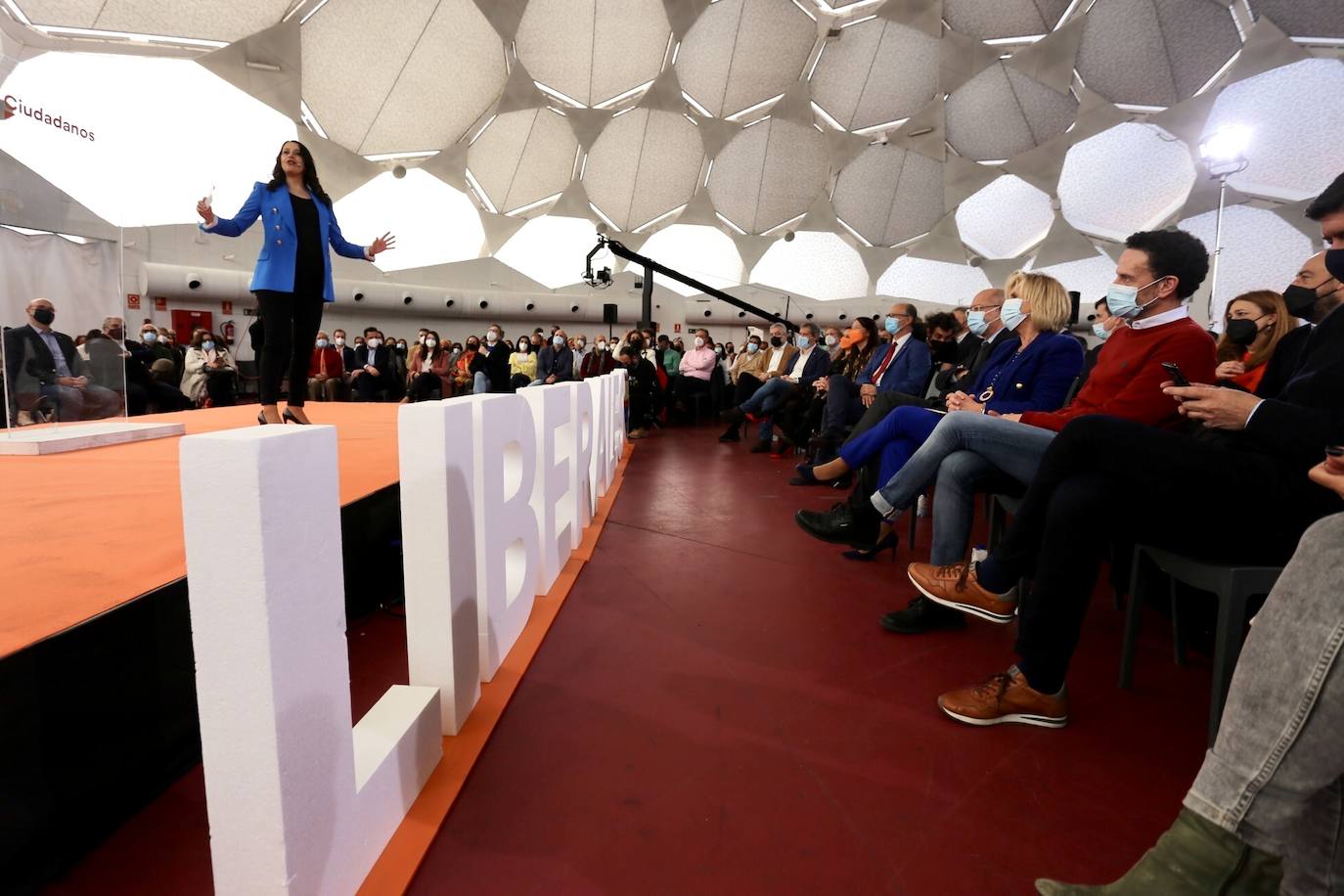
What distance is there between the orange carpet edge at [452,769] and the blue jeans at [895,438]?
4.50 ft

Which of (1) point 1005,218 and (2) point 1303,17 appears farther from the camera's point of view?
(1) point 1005,218

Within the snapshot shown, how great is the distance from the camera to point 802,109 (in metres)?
16.4

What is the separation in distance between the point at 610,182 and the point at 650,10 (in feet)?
14.5

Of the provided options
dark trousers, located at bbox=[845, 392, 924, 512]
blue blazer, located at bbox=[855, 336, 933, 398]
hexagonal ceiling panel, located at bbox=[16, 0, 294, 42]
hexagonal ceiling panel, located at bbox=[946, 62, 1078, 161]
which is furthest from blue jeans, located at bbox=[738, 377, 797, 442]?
hexagonal ceiling panel, located at bbox=[946, 62, 1078, 161]

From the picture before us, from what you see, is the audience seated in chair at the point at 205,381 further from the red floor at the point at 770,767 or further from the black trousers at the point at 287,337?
the red floor at the point at 770,767

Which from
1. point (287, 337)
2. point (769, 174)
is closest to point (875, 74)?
point (769, 174)

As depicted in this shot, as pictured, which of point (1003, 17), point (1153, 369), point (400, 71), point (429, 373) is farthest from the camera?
point (1003, 17)

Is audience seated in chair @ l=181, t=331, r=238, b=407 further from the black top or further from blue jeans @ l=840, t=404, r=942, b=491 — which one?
blue jeans @ l=840, t=404, r=942, b=491

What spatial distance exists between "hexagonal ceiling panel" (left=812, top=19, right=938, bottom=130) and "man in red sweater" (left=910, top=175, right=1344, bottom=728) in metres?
16.2

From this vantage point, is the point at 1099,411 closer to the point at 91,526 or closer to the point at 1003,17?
the point at 91,526

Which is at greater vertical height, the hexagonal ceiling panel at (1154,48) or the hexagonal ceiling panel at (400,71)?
the hexagonal ceiling panel at (1154,48)

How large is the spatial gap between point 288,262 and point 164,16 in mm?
11701

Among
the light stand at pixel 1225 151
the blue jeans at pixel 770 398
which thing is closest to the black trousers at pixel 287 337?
the blue jeans at pixel 770 398

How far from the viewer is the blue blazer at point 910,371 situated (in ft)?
12.1
